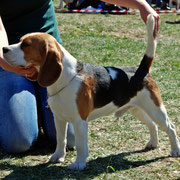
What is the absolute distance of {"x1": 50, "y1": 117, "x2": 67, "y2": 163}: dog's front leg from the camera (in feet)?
14.1

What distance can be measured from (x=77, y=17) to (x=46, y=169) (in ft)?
42.1

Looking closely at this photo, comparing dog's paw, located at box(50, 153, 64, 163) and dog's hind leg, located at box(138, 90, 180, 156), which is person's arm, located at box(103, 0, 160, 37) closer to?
dog's hind leg, located at box(138, 90, 180, 156)

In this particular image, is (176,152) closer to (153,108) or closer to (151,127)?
(151,127)

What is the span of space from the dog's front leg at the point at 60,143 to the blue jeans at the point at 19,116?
0.44 meters

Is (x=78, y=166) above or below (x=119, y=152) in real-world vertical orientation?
above

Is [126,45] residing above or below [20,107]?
below

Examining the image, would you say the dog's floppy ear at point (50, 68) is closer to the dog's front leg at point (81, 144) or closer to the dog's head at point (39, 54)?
the dog's head at point (39, 54)

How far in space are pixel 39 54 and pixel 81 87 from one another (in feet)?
1.77

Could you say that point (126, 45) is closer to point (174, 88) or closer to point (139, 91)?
point (174, 88)

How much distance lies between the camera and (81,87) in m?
3.95

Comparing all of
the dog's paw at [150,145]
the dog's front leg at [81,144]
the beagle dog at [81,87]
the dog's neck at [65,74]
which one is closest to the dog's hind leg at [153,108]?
the beagle dog at [81,87]

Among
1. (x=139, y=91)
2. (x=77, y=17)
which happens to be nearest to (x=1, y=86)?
(x=139, y=91)

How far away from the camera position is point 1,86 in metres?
5.01

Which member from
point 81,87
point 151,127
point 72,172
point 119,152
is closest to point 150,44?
point 81,87
